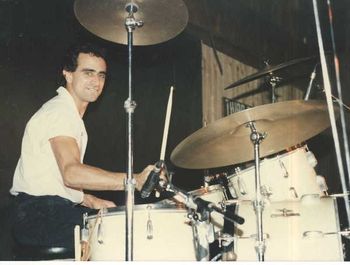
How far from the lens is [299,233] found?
2359 millimetres

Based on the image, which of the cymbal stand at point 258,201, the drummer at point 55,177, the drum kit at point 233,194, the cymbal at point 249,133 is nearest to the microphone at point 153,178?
the drum kit at point 233,194

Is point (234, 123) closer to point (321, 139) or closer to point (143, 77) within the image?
point (143, 77)

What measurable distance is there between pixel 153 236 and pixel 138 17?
110cm

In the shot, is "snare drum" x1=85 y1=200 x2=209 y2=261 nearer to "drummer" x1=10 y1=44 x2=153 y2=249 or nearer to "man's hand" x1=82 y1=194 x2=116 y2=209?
"drummer" x1=10 y1=44 x2=153 y2=249

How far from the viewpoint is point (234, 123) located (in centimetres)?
230

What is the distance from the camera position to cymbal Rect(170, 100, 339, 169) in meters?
2.27

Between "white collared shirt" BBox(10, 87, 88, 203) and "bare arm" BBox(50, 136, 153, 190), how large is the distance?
2.5 inches

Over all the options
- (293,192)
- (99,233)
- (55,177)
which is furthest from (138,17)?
(293,192)

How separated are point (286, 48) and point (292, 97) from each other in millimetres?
765

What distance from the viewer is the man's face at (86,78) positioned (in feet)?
8.98

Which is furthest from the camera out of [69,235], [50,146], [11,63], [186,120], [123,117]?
[186,120]

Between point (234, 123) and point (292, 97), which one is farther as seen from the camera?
point (292, 97)

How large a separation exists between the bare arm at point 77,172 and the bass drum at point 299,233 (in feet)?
2.50

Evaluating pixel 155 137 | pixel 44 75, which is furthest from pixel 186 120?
pixel 44 75
